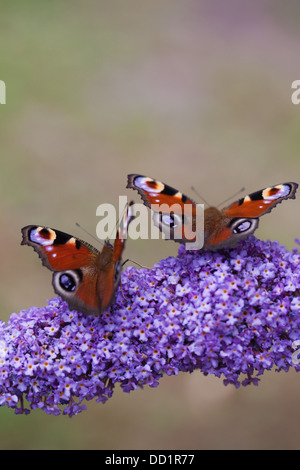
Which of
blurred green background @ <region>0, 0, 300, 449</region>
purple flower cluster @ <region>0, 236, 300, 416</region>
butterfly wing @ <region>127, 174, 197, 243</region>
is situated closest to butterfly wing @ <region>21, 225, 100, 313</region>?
purple flower cluster @ <region>0, 236, 300, 416</region>

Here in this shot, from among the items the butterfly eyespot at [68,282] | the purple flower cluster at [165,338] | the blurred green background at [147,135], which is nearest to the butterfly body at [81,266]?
the butterfly eyespot at [68,282]

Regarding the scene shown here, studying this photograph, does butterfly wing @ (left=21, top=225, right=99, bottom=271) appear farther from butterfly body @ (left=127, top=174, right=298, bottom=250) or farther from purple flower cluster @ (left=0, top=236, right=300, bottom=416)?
butterfly body @ (left=127, top=174, right=298, bottom=250)

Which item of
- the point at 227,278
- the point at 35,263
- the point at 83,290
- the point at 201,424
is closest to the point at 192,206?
the point at 227,278

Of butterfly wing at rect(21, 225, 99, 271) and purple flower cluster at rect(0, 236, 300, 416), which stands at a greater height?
butterfly wing at rect(21, 225, 99, 271)

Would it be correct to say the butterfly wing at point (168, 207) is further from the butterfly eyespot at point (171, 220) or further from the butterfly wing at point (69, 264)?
the butterfly wing at point (69, 264)

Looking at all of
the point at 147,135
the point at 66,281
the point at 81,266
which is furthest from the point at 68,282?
the point at 147,135

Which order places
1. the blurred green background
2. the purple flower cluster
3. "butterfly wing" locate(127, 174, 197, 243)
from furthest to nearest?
the blurred green background
"butterfly wing" locate(127, 174, 197, 243)
the purple flower cluster

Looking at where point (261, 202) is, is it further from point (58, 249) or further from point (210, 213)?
point (58, 249)
